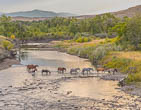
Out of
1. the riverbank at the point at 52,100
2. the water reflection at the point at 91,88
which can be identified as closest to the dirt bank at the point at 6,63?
the riverbank at the point at 52,100

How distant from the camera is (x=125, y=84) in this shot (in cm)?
3553

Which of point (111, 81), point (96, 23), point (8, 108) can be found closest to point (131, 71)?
point (111, 81)

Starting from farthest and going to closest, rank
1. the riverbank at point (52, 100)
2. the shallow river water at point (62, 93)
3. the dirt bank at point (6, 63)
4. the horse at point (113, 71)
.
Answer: the dirt bank at point (6, 63) < the horse at point (113, 71) < the shallow river water at point (62, 93) < the riverbank at point (52, 100)

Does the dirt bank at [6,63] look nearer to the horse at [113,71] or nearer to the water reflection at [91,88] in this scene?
the water reflection at [91,88]

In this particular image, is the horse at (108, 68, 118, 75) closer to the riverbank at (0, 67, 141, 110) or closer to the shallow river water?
the shallow river water

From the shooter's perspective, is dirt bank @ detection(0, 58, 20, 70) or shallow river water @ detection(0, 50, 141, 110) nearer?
shallow river water @ detection(0, 50, 141, 110)

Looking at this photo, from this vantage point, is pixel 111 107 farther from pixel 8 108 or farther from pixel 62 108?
pixel 8 108

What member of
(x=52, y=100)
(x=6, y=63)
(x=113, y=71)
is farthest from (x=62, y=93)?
(x=6, y=63)

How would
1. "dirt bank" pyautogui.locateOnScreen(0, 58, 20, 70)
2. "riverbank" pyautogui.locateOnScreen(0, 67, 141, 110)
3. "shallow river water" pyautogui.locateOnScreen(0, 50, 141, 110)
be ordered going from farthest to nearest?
"dirt bank" pyautogui.locateOnScreen(0, 58, 20, 70)
"shallow river water" pyautogui.locateOnScreen(0, 50, 141, 110)
"riverbank" pyautogui.locateOnScreen(0, 67, 141, 110)

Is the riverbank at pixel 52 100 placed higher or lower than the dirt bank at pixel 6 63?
higher

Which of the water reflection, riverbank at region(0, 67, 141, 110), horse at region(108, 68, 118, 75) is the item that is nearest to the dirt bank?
riverbank at region(0, 67, 141, 110)

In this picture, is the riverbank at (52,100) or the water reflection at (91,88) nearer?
the riverbank at (52,100)

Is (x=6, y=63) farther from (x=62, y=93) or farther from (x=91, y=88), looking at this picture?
(x=62, y=93)

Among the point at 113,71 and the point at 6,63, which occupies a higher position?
the point at 113,71
